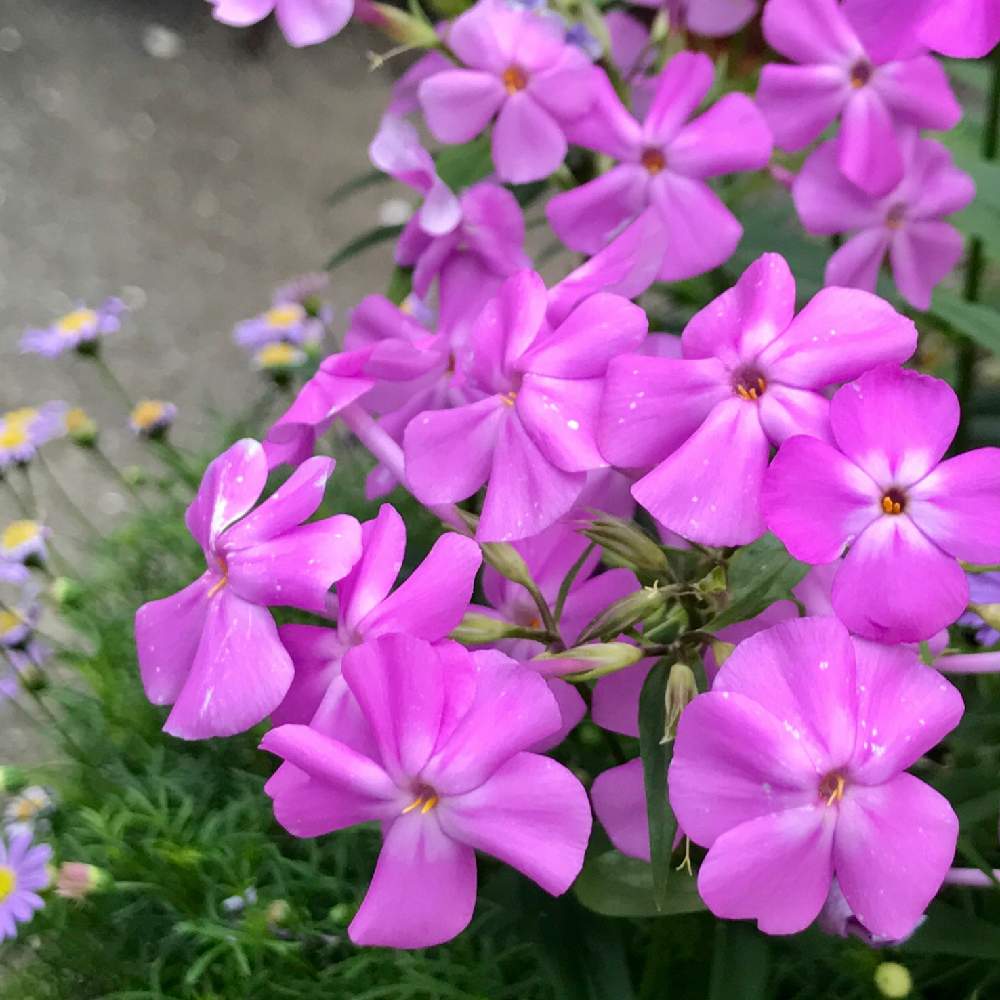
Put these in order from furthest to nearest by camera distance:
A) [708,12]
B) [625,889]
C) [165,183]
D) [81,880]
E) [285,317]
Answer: [165,183] → [285,317] → [708,12] → [81,880] → [625,889]

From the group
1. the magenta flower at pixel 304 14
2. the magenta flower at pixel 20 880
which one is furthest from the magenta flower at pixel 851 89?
the magenta flower at pixel 20 880

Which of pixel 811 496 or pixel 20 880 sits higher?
pixel 811 496

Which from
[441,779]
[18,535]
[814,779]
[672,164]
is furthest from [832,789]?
[18,535]

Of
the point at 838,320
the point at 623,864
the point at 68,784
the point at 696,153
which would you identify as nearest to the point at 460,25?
the point at 696,153

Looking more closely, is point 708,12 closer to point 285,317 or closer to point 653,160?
point 653,160

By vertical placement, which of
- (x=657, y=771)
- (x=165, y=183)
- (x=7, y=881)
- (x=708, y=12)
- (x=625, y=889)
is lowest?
(x=165, y=183)

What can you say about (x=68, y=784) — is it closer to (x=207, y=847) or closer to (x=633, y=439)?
(x=207, y=847)

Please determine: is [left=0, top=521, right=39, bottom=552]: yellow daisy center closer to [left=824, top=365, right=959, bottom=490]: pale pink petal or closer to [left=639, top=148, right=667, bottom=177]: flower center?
[left=639, top=148, right=667, bottom=177]: flower center
